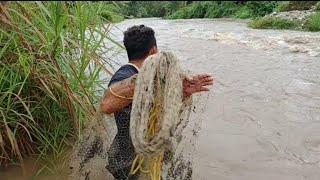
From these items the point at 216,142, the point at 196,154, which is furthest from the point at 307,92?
the point at 196,154

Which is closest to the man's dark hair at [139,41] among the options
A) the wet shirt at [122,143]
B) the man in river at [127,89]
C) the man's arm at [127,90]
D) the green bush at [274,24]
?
the man in river at [127,89]

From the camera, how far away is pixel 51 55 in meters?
3.44

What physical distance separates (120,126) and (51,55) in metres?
0.70

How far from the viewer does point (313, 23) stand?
44.2 feet

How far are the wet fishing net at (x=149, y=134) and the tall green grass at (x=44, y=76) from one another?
0.18 metres

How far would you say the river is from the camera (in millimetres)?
4327

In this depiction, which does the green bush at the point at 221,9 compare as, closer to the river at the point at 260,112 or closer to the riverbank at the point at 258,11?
the riverbank at the point at 258,11

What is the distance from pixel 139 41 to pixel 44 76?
785mm

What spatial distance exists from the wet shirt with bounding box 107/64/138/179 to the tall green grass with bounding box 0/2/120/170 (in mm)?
371

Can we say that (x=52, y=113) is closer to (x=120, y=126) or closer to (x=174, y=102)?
(x=120, y=126)

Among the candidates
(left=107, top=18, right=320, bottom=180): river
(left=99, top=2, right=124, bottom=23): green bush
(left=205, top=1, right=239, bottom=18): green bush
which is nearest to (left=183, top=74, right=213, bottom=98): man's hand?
(left=107, top=18, right=320, bottom=180): river

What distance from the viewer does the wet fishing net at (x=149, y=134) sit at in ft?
8.05

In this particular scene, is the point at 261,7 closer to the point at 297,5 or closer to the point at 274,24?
the point at 297,5

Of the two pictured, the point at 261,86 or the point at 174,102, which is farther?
the point at 261,86
